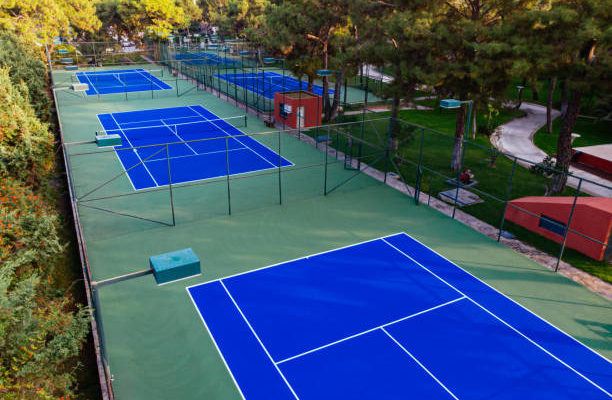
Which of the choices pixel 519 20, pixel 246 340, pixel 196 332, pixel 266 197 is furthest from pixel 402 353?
pixel 519 20

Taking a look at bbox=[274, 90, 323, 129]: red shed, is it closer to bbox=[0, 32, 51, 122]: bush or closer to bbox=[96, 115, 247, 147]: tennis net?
bbox=[96, 115, 247, 147]: tennis net

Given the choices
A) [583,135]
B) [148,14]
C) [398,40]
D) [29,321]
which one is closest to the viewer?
[29,321]

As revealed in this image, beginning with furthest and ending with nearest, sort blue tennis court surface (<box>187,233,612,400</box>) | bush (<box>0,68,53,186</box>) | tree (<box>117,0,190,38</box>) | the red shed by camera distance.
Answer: tree (<box>117,0,190,38</box>) < the red shed < bush (<box>0,68,53,186</box>) < blue tennis court surface (<box>187,233,612,400</box>)

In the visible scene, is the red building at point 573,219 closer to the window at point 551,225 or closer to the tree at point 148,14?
the window at point 551,225

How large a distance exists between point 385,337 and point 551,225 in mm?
8888

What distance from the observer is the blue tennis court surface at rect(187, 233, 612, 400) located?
1045 centimetres

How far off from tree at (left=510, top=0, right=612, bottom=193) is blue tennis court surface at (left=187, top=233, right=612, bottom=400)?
5.76 meters

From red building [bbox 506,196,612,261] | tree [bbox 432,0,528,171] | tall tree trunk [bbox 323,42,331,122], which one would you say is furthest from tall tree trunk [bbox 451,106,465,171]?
tall tree trunk [bbox 323,42,331,122]

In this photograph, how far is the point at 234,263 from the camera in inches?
597

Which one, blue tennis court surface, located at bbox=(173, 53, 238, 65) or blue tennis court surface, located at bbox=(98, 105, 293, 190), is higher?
blue tennis court surface, located at bbox=(173, 53, 238, 65)

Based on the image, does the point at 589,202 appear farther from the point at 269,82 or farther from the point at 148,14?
the point at 148,14

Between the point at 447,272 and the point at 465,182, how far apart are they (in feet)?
24.4

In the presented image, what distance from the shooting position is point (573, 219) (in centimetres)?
1579

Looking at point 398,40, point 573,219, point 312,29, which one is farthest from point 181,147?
point 573,219
